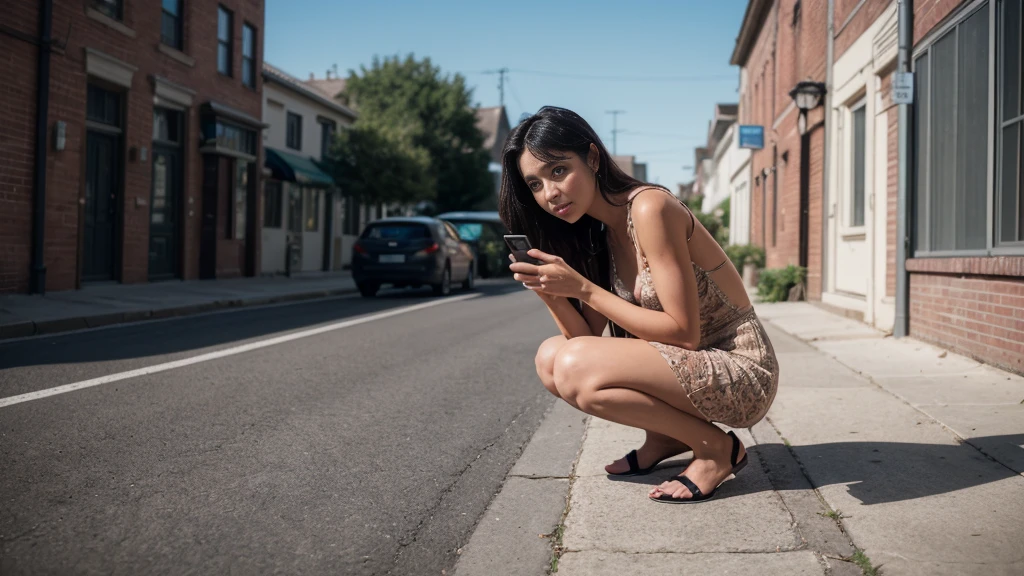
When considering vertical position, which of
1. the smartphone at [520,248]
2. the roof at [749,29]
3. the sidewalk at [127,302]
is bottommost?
the sidewalk at [127,302]

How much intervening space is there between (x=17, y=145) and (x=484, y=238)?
47.0 ft

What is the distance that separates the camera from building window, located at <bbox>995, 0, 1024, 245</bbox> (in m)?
5.75

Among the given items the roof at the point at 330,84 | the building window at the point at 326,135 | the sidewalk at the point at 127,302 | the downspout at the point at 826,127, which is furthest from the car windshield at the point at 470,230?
the roof at the point at 330,84

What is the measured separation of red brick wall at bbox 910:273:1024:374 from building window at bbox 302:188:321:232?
70.2 feet

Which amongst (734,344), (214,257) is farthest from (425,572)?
(214,257)

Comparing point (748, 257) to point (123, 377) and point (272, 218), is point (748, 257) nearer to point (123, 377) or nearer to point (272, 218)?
point (272, 218)

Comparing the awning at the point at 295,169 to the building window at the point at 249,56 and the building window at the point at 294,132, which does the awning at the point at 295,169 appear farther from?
the building window at the point at 249,56

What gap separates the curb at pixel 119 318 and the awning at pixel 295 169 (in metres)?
8.99

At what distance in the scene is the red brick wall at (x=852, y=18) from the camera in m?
9.64

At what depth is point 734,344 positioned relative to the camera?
3.24m

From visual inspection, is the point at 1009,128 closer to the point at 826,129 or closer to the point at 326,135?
the point at 826,129

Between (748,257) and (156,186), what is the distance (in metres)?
12.7

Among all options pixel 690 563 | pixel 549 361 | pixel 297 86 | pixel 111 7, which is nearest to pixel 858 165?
pixel 549 361

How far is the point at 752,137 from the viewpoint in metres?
18.8
